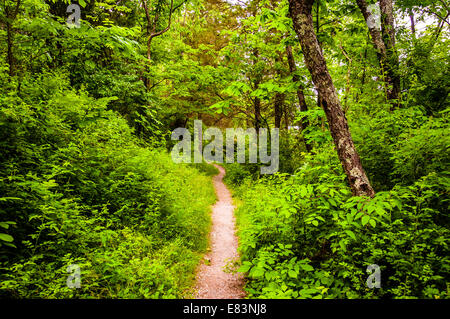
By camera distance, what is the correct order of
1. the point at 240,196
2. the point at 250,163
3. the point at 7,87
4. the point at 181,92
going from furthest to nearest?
1. the point at 250,163
2. the point at 181,92
3. the point at 240,196
4. the point at 7,87

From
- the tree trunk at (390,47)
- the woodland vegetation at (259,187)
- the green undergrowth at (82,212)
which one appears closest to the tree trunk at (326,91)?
the woodland vegetation at (259,187)

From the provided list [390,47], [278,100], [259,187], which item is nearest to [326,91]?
[390,47]

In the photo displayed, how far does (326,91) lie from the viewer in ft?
14.1

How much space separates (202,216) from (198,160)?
12473 mm

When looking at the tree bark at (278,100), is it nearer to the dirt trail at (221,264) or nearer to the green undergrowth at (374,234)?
the dirt trail at (221,264)

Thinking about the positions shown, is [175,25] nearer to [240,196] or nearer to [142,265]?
[240,196]

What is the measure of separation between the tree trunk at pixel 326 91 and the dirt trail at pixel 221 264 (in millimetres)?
3352

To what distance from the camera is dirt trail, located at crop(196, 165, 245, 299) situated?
14.8 feet

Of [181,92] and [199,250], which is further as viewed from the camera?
[181,92]

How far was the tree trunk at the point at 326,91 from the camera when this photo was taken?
164 inches

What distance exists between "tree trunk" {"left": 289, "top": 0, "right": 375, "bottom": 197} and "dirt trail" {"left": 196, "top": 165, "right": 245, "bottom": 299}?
3.35 meters

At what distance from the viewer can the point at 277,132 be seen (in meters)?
14.1

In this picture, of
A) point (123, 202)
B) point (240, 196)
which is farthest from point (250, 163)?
point (123, 202)

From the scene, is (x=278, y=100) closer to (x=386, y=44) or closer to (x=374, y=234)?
(x=386, y=44)
